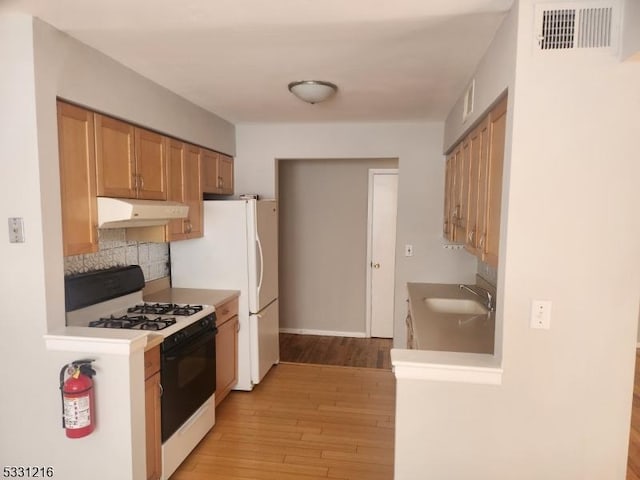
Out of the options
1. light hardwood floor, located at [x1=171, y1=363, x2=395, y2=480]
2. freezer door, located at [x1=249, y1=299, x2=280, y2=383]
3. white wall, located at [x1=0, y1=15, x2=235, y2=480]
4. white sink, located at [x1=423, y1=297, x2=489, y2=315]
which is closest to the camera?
white wall, located at [x1=0, y1=15, x2=235, y2=480]

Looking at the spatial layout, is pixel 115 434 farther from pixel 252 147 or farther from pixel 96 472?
pixel 252 147

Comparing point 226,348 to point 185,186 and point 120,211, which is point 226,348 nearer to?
point 185,186

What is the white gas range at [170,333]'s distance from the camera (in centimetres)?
234

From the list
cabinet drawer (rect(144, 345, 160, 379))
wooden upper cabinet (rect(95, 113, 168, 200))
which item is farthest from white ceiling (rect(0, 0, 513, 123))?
cabinet drawer (rect(144, 345, 160, 379))

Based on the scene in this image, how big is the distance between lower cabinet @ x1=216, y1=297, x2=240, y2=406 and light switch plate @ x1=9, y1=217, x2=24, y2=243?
143cm

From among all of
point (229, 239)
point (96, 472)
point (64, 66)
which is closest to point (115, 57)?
point (64, 66)

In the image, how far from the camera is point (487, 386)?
1.64 m

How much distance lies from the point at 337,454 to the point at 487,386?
140 centimetres

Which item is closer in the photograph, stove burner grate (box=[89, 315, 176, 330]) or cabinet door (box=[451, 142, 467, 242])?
stove burner grate (box=[89, 315, 176, 330])

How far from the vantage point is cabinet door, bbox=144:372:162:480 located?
2172mm

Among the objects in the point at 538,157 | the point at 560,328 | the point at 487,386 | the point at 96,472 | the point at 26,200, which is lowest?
the point at 96,472

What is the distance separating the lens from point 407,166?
3799 millimetres

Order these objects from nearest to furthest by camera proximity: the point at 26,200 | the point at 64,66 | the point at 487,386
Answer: the point at 487,386 → the point at 26,200 → the point at 64,66

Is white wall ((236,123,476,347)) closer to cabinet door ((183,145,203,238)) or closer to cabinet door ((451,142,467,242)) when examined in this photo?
cabinet door ((451,142,467,242))
